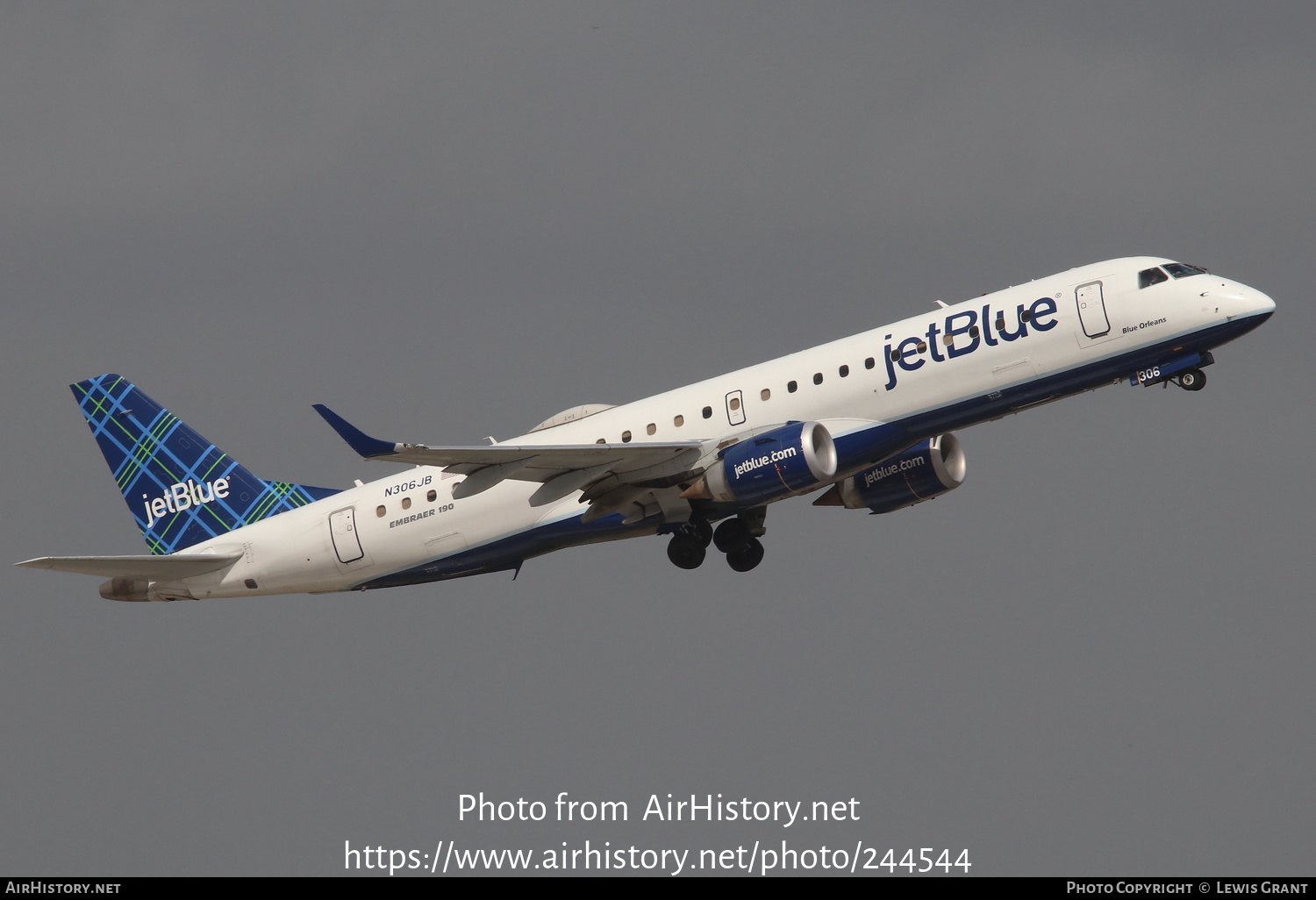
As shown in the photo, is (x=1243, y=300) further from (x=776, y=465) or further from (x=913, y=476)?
(x=776, y=465)

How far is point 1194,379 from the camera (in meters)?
40.3

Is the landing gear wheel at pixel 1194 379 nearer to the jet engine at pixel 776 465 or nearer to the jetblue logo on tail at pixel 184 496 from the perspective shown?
the jet engine at pixel 776 465

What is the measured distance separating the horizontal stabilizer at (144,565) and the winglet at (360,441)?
32.9 ft

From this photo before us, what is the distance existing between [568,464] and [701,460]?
3.40 m

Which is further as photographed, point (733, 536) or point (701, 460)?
point (733, 536)

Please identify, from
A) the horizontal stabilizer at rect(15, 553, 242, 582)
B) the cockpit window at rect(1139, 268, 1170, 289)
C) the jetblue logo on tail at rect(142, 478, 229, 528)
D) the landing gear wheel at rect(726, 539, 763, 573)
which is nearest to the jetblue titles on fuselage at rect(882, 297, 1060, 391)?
the cockpit window at rect(1139, 268, 1170, 289)

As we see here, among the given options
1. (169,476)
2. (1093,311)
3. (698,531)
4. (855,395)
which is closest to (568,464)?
(698,531)

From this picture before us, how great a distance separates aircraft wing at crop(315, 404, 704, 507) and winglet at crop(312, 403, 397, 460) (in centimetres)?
103

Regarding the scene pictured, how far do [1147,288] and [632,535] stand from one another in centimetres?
1511

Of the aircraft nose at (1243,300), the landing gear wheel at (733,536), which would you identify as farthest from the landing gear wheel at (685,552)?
the aircraft nose at (1243,300)

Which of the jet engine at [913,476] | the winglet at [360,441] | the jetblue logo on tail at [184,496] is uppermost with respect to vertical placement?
the jetblue logo on tail at [184,496]

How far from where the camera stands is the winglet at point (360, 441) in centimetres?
3700

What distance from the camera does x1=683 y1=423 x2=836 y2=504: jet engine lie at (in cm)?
4050

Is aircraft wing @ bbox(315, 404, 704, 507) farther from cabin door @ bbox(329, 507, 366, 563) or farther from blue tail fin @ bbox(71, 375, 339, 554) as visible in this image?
blue tail fin @ bbox(71, 375, 339, 554)
